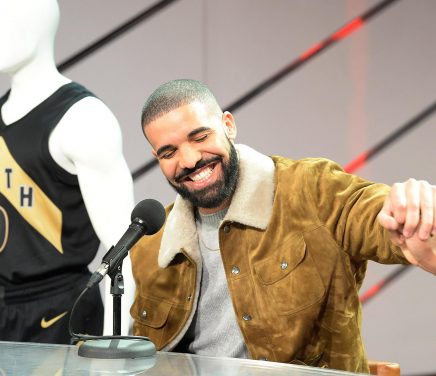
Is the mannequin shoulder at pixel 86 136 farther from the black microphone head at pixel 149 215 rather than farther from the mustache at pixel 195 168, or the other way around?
the black microphone head at pixel 149 215

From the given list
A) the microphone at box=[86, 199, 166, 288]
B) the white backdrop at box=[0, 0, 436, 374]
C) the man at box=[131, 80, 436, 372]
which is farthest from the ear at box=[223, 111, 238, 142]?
the white backdrop at box=[0, 0, 436, 374]

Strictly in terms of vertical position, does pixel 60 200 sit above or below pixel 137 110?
below

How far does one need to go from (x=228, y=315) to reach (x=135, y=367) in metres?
0.62

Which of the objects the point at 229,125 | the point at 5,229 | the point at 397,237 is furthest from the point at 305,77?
Result: the point at 397,237

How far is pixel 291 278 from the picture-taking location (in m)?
2.02

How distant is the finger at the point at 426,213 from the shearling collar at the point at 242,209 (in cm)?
63

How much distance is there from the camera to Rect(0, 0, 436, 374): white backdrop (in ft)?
11.1

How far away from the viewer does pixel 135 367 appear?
1.49 meters

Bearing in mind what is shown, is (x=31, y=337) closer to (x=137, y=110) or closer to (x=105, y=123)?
(x=105, y=123)

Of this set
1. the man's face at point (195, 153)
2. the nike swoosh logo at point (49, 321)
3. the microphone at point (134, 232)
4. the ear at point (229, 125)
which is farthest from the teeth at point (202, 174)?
the nike swoosh logo at point (49, 321)

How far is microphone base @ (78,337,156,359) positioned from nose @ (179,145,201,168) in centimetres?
53

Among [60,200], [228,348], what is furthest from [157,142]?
[228,348]

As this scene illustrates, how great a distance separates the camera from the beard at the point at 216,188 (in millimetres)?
2062

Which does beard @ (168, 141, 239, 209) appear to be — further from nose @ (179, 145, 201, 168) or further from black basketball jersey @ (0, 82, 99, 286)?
black basketball jersey @ (0, 82, 99, 286)
